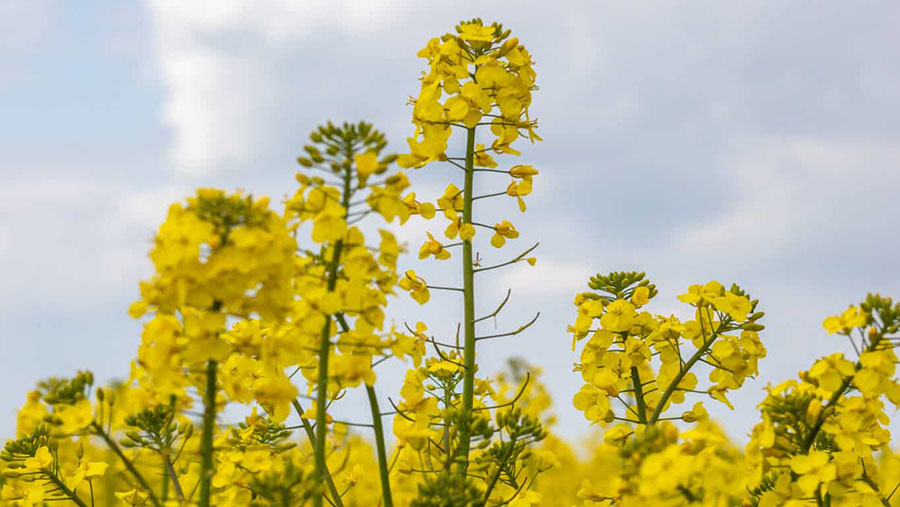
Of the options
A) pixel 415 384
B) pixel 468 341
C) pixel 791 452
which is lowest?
pixel 791 452

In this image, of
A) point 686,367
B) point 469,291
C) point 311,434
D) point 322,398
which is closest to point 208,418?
point 322,398

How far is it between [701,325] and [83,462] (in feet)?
9.19

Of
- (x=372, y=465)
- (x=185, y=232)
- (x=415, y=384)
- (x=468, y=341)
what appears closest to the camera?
(x=185, y=232)

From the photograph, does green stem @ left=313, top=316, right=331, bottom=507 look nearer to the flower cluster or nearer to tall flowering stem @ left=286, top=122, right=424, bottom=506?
tall flowering stem @ left=286, top=122, right=424, bottom=506

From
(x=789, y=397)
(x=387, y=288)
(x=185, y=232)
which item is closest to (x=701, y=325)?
(x=789, y=397)

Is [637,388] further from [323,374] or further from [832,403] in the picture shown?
[323,374]

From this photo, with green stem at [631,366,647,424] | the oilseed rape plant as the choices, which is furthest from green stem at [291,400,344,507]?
green stem at [631,366,647,424]

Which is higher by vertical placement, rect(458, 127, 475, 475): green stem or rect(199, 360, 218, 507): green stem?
rect(458, 127, 475, 475): green stem

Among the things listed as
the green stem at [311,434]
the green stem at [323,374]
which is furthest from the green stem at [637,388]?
the green stem at [323,374]

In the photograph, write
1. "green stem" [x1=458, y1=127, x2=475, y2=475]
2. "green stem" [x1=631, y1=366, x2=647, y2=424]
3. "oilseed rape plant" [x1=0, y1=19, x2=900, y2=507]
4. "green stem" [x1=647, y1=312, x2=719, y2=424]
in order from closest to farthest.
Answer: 1. "oilseed rape plant" [x1=0, y1=19, x2=900, y2=507]
2. "green stem" [x1=458, y1=127, x2=475, y2=475]
3. "green stem" [x1=647, y1=312, x2=719, y2=424]
4. "green stem" [x1=631, y1=366, x2=647, y2=424]

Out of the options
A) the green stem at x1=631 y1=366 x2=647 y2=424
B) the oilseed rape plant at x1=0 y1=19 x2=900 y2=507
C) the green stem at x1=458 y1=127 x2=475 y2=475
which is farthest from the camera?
the green stem at x1=631 y1=366 x2=647 y2=424

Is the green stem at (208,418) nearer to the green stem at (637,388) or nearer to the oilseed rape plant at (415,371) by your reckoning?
the oilseed rape plant at (415,371)

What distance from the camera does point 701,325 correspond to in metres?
3.94

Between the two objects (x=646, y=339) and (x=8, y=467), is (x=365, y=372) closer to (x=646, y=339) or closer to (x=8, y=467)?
(x=646, y=339)
